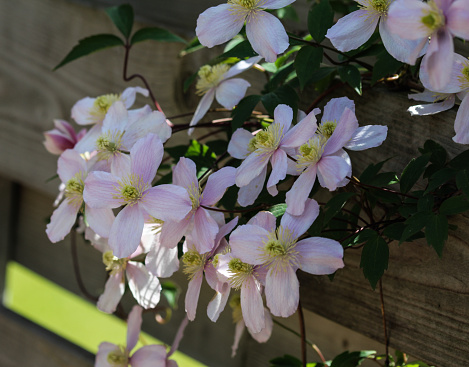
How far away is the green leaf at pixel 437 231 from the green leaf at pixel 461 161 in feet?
0.21

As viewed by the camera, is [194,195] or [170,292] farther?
[170,292]

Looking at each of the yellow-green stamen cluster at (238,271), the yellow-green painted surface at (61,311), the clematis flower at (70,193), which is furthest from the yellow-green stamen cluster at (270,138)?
the yellow-green painted surface at (61,311)

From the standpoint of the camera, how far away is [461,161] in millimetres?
557

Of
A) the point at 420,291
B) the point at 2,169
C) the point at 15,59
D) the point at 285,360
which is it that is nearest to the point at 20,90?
the point at 15,59

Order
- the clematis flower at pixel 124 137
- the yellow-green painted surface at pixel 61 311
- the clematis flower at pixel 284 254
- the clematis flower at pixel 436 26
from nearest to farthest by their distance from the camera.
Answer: the clematis flower at pixel 436 26 < the clematis flower at pixel 284 254 < the clematis flower at pixel 124 137 < the yellow-green painted surface at pixel 61 311

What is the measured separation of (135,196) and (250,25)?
0.67 feet

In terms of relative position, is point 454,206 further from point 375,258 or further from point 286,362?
point 286,362

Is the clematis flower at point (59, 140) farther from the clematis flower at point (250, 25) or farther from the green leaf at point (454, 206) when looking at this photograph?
the green leaf at point (454, 206)

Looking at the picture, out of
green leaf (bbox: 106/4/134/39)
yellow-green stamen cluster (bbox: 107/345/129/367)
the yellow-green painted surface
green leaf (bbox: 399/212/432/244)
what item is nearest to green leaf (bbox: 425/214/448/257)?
green leaf (bbox: 399/212/432/244)

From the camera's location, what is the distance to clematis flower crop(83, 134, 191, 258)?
1.85ft

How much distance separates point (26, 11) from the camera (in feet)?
4.07

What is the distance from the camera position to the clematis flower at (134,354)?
74cm

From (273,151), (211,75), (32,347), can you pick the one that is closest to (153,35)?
(211,75)

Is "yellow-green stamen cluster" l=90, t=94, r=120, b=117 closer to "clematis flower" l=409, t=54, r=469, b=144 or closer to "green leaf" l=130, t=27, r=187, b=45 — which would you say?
"green leaf" l=130, t=27, r=187, b=45
